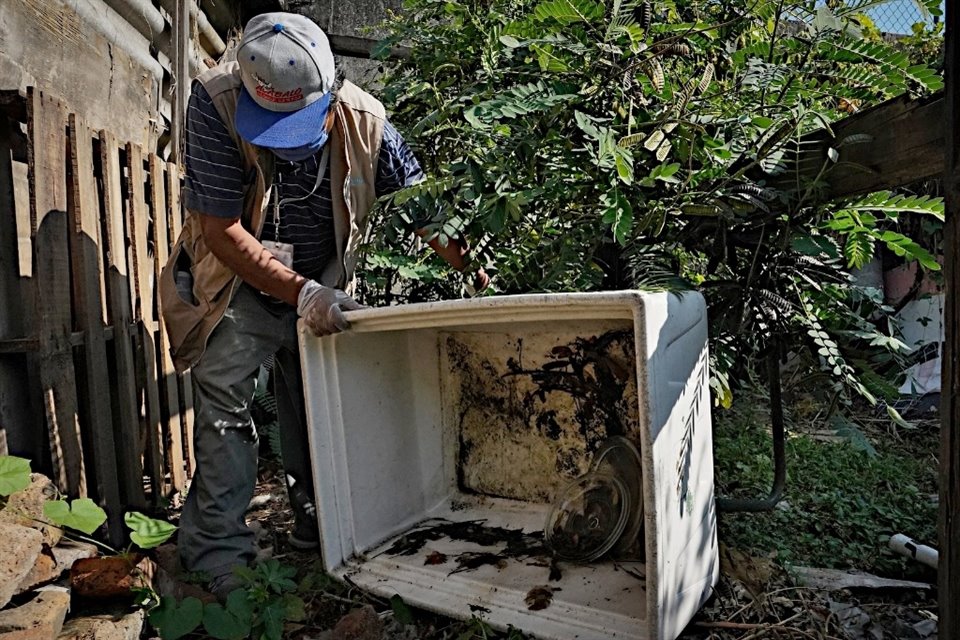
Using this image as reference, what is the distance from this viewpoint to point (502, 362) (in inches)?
94.2

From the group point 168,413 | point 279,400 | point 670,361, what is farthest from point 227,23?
point 670,361

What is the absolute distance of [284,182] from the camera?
2.16 metres

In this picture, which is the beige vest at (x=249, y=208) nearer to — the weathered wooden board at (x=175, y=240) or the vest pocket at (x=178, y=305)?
the vest pocket at (x=178, y=305)

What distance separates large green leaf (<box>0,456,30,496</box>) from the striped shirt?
748 mm

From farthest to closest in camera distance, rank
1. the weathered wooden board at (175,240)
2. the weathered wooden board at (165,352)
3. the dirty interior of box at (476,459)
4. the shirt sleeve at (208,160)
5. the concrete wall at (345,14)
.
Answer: the concrete wall at (345,14)
the weathered wooden board at (175,240)
the weathered wooden board at (165,352)
the shirt sleeve at (208,160)
the dirty interior of box at (476,459)

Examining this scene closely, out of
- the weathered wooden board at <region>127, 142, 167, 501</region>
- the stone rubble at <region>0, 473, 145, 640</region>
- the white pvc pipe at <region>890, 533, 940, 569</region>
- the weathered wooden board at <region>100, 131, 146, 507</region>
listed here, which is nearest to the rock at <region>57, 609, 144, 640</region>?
the stone rubble at <region>0, 473, 145, 640</region>

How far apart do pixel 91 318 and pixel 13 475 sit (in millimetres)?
709

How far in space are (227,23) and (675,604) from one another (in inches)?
177

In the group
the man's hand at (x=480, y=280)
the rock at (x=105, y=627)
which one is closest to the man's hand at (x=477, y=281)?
the man's hand at (x=480, y=280)

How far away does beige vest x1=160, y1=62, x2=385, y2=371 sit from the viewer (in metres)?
1.99

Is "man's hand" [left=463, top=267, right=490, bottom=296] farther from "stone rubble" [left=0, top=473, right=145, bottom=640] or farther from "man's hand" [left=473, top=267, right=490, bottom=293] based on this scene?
"stone rubble" [left=0, top=473, right=145, bottom=640]

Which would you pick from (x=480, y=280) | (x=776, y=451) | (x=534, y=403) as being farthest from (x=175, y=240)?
(x=776, y=451)

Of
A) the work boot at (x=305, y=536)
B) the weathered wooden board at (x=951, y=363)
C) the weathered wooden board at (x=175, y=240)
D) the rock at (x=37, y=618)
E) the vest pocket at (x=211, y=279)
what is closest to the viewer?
the weathered wooden board at (x=951, y=363)

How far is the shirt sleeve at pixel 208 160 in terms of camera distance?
1.94 meters
